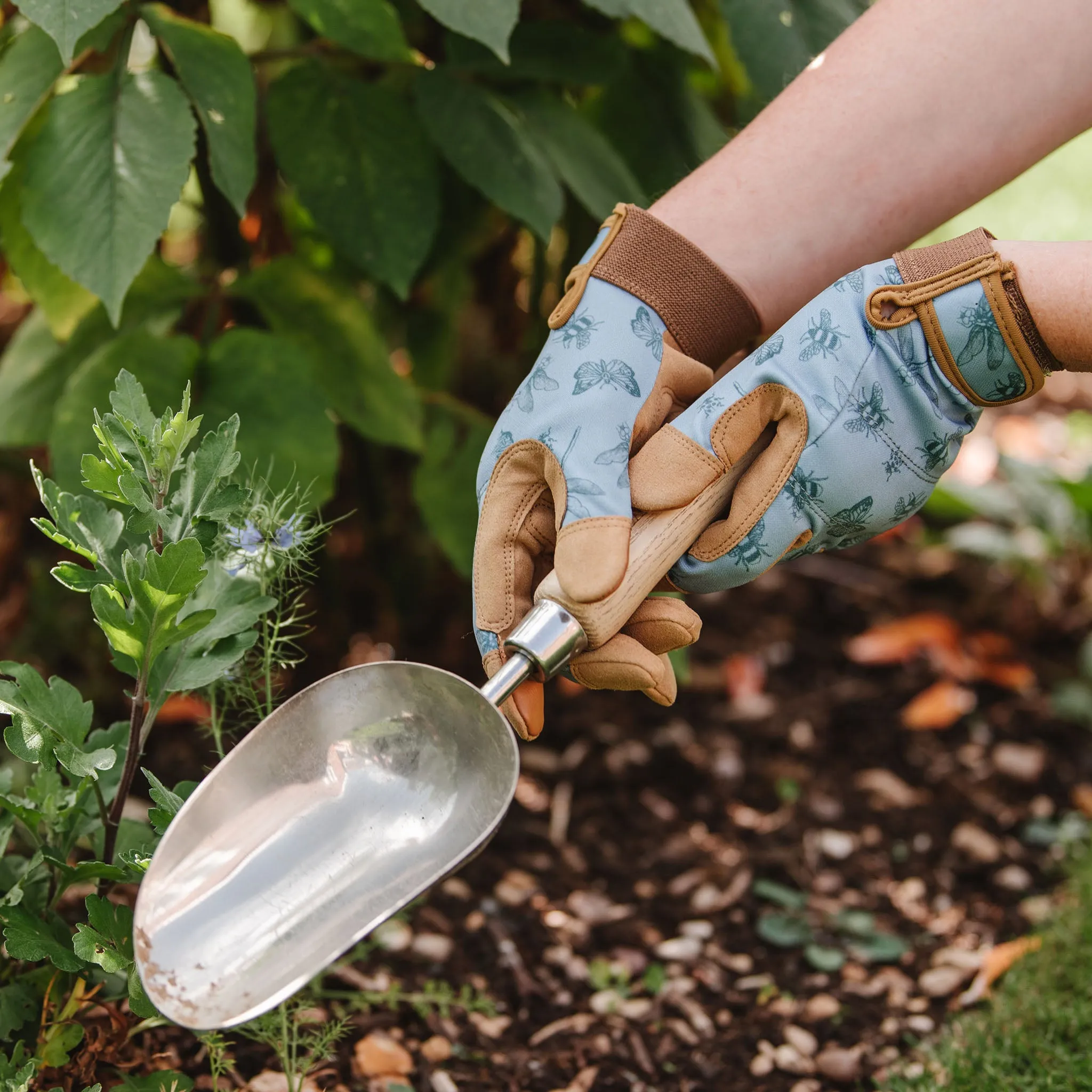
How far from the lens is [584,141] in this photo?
1357 mm

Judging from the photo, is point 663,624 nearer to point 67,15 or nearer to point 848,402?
point 848,402

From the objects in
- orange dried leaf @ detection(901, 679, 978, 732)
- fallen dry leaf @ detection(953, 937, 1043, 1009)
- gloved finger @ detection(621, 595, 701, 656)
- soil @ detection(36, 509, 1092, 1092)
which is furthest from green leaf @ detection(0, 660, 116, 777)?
orange dried leaf @ detection(901, 679, 978, 732)

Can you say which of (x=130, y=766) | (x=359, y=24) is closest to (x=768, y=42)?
(x=359, y=24)

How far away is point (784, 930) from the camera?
142 centimetres

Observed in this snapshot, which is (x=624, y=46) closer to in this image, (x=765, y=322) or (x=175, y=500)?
(x=765, y=322)

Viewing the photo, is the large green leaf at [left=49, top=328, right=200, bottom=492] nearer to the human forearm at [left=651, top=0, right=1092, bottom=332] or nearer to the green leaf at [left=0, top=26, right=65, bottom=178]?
the green leaf at [left=0, top=26, right=65, bottom=178]

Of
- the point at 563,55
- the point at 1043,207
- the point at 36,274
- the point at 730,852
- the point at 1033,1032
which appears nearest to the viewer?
the point at 1033,1032

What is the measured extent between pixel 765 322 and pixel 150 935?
78 centimetres

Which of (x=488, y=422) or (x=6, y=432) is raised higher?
(x=6, y=432)

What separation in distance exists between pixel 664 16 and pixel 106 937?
3.19 feet

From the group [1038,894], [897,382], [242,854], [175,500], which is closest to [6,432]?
[175,500]

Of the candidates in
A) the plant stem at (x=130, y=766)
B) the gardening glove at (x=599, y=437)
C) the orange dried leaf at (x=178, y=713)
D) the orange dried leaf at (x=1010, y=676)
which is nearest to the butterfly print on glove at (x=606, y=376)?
the gardening glove at (x=599, y=437)

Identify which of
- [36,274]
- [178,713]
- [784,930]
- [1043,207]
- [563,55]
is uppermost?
[36,274]

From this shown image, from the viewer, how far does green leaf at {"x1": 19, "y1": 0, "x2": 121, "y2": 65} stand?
931mm
